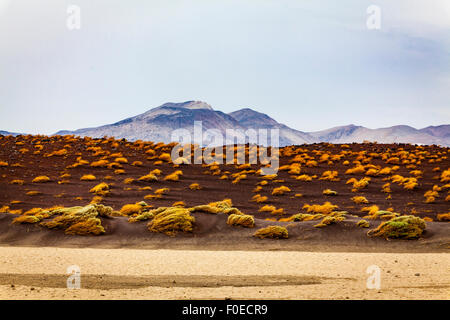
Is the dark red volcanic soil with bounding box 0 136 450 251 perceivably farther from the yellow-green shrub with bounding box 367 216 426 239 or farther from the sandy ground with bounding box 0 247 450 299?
the sandy ground with bounding box 0 247 450 299

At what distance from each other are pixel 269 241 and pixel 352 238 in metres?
3.82

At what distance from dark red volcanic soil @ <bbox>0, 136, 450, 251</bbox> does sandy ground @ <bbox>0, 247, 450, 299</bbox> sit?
5.45 m

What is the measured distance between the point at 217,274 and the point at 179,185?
83.7 ft

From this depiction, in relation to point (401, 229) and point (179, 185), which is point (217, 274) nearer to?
point (401, 229)

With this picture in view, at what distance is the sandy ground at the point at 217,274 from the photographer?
11.5 metres

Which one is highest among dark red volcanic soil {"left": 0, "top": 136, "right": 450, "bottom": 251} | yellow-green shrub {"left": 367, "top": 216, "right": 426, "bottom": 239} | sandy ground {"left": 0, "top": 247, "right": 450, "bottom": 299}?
dark red volcanic soil {"left": 0, "top": 136, "right": 450, "bottom": 251}

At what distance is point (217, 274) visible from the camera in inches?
580

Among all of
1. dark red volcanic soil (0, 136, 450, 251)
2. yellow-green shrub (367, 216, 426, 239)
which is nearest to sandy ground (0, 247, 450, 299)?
yellow-green shrub (367, 216, 426, 239)

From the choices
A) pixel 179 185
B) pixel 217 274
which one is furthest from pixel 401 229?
pixel 179 185

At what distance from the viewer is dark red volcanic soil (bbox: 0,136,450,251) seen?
3294cm

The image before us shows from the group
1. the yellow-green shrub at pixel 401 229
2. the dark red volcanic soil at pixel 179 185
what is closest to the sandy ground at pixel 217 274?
the yellow-green shrub at pixel 401 229

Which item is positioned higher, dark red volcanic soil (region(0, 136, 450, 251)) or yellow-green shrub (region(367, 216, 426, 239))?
dark red volcanic soil (region(0, 136, 450, 251))
